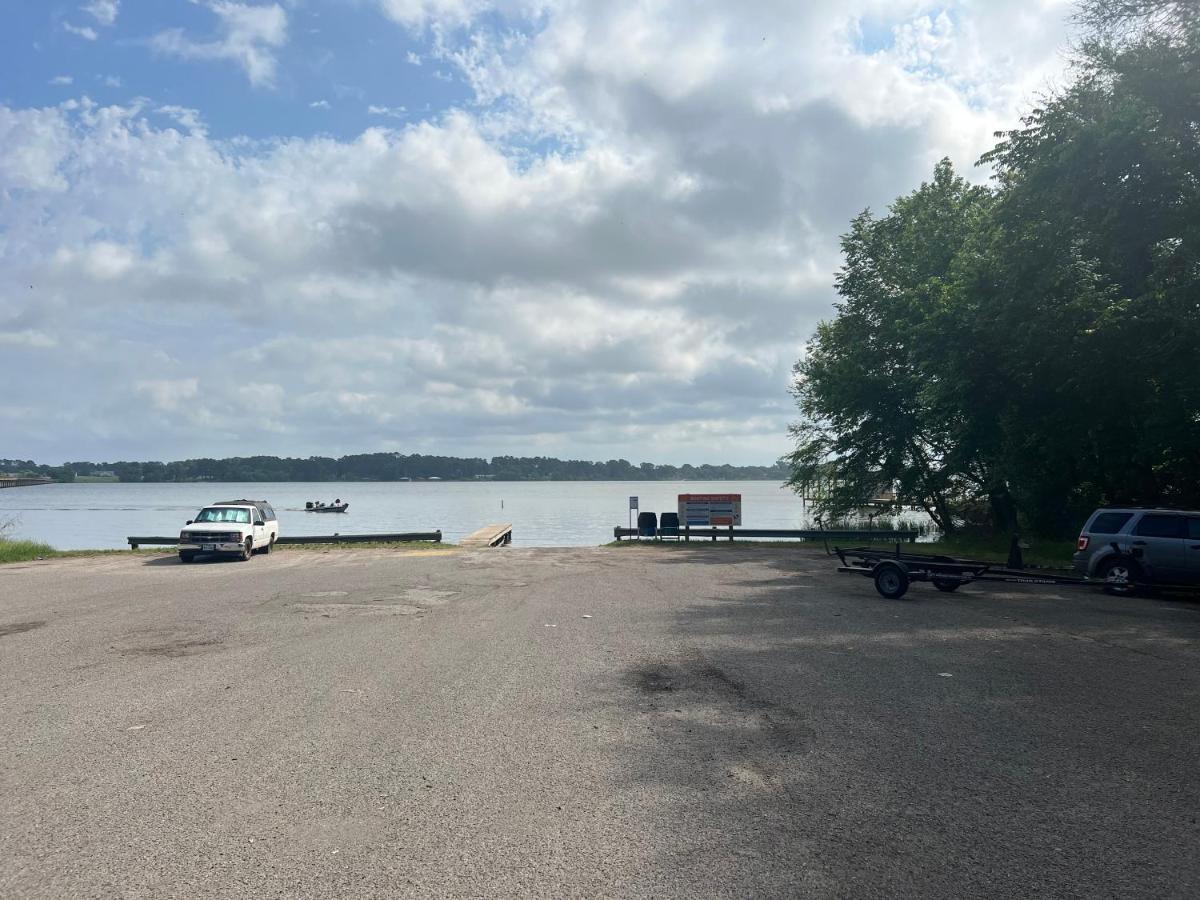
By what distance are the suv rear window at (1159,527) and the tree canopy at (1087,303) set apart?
2858mm

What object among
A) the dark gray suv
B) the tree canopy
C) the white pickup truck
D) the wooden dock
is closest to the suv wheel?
the dark gray suv

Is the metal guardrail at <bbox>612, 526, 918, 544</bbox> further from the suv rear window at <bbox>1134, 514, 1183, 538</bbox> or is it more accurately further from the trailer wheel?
the trailer wheel

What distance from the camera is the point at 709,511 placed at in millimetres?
36531

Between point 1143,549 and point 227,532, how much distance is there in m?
24.3

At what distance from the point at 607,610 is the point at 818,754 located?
848 centimetres

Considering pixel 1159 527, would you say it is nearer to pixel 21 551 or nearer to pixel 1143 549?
pixel 1143 549

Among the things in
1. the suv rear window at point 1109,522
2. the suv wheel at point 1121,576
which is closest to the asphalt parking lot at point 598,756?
the suv wheel at point 1121,576

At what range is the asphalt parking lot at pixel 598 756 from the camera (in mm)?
4578

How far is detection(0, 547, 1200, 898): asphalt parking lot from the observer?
4.58m

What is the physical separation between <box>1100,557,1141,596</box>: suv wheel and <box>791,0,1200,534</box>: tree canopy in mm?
3689

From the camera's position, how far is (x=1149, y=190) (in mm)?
20078

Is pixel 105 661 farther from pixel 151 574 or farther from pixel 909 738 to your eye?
pixel 151 574

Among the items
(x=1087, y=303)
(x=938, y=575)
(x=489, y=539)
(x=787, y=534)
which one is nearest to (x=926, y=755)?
(x=938, y=575)

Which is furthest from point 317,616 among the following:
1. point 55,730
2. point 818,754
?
point 818,754
